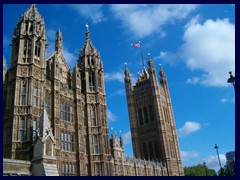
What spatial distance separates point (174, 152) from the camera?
101 m

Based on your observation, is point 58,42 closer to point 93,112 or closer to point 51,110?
point 93,112

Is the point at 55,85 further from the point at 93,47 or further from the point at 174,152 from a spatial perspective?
the point at 174,152

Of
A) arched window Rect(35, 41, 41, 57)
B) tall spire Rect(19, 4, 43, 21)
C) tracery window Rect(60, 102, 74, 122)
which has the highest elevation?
tall spire Rect(19, 4, 43, 21)

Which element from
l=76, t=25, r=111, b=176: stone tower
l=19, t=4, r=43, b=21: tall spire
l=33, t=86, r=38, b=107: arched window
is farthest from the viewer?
l=76, t=25, r=111, b=176: stone tower

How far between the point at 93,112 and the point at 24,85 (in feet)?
29.8

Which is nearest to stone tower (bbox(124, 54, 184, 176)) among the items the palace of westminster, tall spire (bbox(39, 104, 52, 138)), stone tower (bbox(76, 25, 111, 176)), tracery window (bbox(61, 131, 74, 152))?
stone tower (bbox(76, 25, 111, 176))

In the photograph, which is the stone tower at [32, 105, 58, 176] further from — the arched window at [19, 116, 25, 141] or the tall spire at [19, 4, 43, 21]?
the tall spire at [19, 4, 43, 21]

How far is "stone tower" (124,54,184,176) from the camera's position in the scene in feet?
321

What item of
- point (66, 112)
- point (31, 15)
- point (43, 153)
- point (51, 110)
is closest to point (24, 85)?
point (51, 110)

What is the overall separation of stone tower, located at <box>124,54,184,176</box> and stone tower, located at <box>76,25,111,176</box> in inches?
2508

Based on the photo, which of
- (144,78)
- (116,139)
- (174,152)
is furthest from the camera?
(144,78)

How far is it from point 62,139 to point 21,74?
282 inches

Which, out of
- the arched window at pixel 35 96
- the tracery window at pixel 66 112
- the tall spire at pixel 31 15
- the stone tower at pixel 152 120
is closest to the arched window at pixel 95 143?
the tracery window at pixel 66 112
